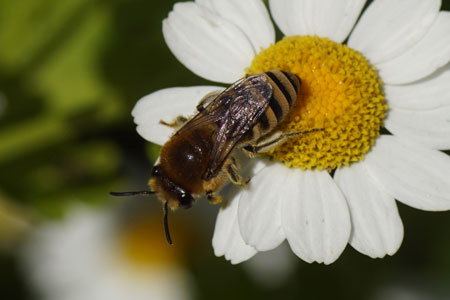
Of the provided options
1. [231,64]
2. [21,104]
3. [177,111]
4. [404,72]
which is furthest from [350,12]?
[21,104]

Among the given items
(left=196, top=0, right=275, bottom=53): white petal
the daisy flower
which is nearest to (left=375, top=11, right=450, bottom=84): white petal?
the daisy flower

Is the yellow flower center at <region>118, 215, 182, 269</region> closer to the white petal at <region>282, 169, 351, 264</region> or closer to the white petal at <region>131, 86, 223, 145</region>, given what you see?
the white petal at <region>131, 86, 223, 145</region>

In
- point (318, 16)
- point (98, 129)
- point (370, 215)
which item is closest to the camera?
point (370, 215)

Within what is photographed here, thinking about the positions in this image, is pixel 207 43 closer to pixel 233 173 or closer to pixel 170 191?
pixel 233 173

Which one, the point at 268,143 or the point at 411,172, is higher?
the point at 268,143

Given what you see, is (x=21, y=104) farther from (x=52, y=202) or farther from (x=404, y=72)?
(x=404, y=72)

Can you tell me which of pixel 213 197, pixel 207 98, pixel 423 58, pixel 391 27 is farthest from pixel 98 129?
pixel 423 58

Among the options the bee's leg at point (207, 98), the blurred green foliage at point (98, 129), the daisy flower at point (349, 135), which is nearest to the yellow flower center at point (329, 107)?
the daisy flower at point (349, 135)

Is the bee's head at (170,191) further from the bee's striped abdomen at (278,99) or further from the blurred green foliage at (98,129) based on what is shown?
the blurred green foliage at (98,129)
